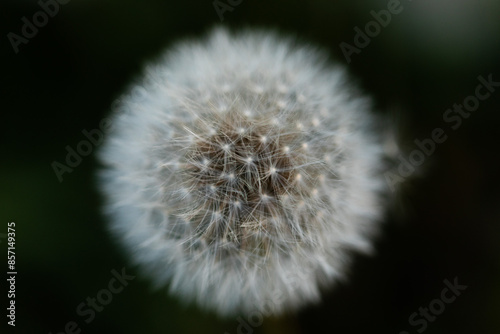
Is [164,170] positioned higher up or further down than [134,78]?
further down

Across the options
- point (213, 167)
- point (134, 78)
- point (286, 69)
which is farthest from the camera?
point (134, 78)

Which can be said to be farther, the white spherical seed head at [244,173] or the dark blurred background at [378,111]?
the dark blurred background at [378,111]

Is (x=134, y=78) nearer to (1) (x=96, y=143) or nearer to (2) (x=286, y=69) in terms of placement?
(1) (x=96, y=143)

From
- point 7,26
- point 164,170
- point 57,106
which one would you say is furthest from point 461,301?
point 7,26

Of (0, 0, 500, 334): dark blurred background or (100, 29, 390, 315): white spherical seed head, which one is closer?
(100, 29, 390, 315): white spherical seed head

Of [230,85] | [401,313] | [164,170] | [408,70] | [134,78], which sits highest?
[408,70]
